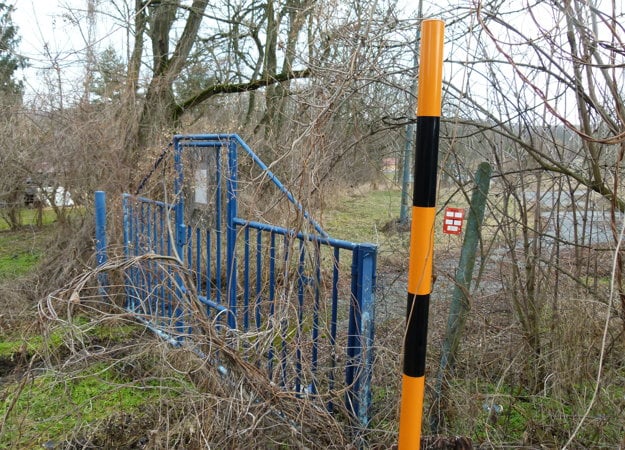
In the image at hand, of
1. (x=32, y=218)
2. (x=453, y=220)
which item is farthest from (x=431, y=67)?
(x=32, y=218)

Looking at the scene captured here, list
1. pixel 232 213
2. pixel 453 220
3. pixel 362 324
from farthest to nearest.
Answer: pixel 232 213 < pixel 453 220 < pixel 362 324

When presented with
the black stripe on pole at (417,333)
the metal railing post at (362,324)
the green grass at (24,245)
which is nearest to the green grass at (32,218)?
the green grass at (24,245)

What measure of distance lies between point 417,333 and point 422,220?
44cm

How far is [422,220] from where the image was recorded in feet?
5.80

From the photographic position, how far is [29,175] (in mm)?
9742

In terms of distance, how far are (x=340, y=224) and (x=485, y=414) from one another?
9.69m

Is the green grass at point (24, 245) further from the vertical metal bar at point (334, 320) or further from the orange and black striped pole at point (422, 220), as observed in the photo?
the orange and black striped pole at point (422, 220)

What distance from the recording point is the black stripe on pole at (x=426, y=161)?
69.2 inches

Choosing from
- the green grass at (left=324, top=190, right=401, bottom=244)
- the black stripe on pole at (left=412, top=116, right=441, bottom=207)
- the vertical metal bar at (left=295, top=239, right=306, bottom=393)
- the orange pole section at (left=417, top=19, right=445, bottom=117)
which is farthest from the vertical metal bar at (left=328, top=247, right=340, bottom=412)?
the green grass at (left=324, top=190, right=401, bottom=244)

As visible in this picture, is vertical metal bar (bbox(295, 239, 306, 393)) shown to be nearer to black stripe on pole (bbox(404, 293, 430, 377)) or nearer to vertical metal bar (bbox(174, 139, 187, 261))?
black stripe on pole (bbox(404, 293, 430, 377))

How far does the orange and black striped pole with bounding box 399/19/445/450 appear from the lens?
1.74m

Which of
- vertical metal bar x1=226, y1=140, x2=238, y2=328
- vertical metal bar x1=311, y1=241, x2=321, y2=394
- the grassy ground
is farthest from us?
vertical metal bar x1=226, y1=140, x2=238, y2=328

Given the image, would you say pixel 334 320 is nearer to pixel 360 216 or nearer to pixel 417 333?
pixel 417 333

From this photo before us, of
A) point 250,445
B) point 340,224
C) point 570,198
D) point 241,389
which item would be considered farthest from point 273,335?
point 340,224
